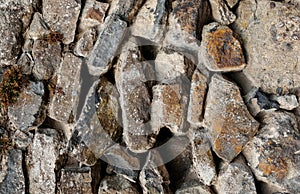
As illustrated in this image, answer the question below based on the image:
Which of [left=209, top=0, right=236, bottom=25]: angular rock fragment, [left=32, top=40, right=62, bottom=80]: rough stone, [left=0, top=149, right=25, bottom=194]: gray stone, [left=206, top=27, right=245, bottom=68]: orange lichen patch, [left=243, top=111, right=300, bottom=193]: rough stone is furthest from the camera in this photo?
[left=0, top=149, right=25, bottom=194]: gray stone

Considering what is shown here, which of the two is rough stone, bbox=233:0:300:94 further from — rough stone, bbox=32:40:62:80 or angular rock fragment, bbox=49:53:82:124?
rough stone, bbox=32:40:62:80

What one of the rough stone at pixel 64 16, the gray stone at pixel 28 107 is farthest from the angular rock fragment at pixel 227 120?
the gray stone at pixel 28 107

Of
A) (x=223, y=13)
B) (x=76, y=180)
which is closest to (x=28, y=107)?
(x=76, y=180)

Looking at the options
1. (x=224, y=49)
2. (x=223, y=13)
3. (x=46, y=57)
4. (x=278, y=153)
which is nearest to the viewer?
(x=278, y=153)

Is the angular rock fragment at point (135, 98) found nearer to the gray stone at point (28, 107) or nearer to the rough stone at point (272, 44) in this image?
the gray stone at point (28, 107)

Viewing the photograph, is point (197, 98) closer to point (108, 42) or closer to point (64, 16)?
point (108, 42)

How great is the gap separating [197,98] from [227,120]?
300 millimetres

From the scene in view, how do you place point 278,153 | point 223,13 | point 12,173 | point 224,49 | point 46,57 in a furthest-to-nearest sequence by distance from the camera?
point 12,173, point 46,57, point 223,13, point 224,49, point 278,153

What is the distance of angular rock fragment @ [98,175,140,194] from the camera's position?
3572mm

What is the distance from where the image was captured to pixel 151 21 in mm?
3494

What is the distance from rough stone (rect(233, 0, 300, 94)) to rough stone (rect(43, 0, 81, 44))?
144 cm

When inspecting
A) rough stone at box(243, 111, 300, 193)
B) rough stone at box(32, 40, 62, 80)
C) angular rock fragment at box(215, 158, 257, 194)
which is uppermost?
rough stone at box(32, 40, 62, 80)

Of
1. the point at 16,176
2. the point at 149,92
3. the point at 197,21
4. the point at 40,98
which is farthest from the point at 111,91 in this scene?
the point at 16,176

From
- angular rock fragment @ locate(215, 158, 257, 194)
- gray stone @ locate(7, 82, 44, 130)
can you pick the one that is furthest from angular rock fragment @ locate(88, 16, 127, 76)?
angular rock fragment @ locate(215, 158, 257, 194)
